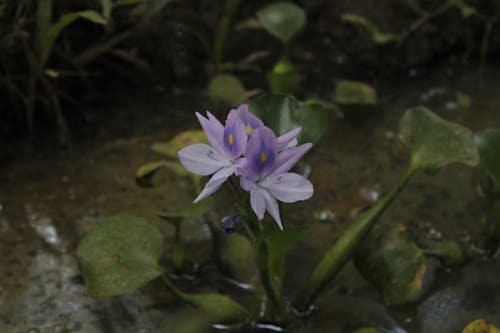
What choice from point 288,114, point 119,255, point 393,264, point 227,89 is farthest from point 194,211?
point 227,89

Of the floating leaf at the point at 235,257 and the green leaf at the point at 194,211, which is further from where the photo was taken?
the floating leaf at the point at 235,257

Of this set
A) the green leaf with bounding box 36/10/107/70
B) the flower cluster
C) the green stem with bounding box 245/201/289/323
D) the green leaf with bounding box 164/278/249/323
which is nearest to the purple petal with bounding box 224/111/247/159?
the flower cluster

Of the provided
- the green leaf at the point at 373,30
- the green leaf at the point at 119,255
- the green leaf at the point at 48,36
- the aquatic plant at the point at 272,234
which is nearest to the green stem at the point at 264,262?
the aquatic plant at the point at 272,234

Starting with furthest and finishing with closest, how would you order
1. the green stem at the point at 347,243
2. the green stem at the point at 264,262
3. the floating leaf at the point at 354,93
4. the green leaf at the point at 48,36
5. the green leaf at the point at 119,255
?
the floating leaf at the point at 354,93, the green leaf at the point at 48,36, the green stem at the point at 347,243, the green leaf at the point at 119,255, the green stem at the point at 264,262

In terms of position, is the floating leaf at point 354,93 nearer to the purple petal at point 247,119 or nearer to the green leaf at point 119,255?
the green leaf at point 119,255

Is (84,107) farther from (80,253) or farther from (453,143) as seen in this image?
(453,143)

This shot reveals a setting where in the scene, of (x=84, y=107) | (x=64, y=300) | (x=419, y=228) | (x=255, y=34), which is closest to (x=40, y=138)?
(x=84, y=107)

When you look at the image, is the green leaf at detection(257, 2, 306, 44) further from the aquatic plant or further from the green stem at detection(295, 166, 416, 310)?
the green stem at detection(295, 166, 416, 310)
